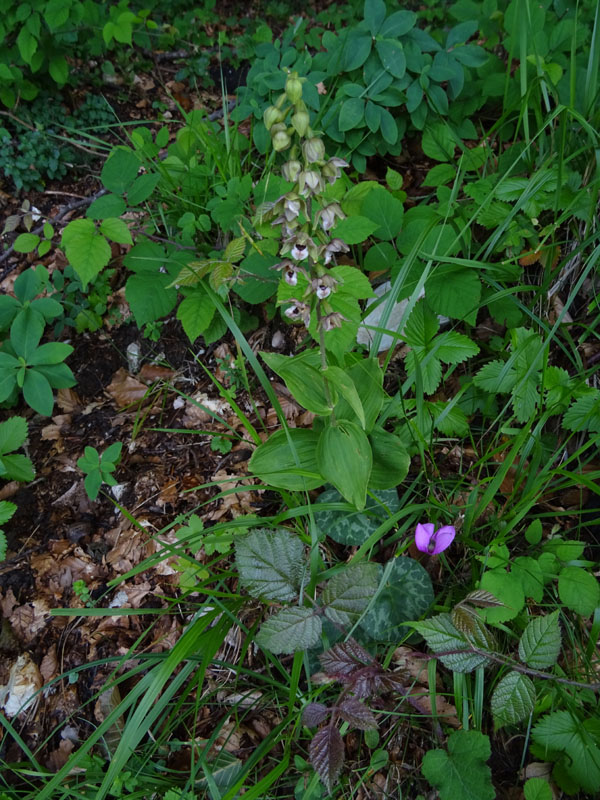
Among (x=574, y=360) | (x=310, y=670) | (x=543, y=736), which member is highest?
(x=574, y=360)

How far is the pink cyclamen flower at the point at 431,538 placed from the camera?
1682mm

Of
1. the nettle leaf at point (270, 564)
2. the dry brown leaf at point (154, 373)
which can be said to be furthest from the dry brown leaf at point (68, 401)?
the nettle leaf at point (270, 564)

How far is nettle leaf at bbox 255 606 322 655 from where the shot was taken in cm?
155

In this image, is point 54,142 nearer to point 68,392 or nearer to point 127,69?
point 127,69

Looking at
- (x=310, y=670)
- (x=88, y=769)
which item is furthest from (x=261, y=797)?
(x=88, y=769)

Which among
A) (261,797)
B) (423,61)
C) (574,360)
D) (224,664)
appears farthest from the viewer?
(423,61)

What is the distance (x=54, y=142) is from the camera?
3873 mm

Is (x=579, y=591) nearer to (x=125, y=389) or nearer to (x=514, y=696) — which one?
(x=514, y=696)

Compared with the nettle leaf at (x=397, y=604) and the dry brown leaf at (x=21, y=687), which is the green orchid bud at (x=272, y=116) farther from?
the dry brown leaf at (x=21, y=687)

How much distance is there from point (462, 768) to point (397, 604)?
49 cm

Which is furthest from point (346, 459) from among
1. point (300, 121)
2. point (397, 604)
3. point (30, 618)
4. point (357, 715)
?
point (30, 618)

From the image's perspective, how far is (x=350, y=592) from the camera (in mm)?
1629

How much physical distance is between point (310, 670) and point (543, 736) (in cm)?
73

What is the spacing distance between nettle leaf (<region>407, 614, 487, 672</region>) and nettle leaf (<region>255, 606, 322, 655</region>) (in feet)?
1.02
